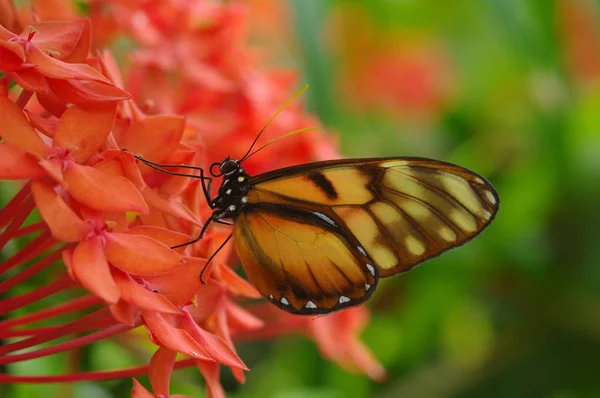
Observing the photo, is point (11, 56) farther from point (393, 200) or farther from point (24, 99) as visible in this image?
point (393, 200)

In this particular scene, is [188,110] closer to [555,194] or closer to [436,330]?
[436,330]

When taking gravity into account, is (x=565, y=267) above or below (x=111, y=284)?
below

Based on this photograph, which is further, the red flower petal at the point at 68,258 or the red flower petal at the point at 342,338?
the red flower petal at the point at 342,338

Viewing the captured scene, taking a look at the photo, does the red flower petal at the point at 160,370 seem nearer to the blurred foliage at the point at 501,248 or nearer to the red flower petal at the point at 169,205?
→ the red flower petal at the point at 169,205

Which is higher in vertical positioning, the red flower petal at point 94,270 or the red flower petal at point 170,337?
the red flower petal at point 94,270

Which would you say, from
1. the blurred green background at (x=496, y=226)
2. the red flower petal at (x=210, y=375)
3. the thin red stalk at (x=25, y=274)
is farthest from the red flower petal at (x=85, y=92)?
the blurred green background at (x=496, y=226)

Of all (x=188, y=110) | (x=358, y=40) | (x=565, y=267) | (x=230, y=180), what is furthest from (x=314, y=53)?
(x=358, y=40)

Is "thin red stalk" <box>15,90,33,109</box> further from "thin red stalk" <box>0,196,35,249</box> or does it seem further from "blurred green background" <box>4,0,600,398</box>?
"blurred green background" <box>4,0,600,398</box>
